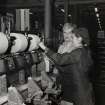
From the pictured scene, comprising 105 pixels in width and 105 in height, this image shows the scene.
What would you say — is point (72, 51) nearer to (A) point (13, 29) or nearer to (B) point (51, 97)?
(B) point (51, 97)

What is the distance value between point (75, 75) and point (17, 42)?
0.71 metres

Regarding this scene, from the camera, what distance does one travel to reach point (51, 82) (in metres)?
3.03

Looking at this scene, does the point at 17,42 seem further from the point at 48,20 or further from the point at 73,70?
the point at 48,20

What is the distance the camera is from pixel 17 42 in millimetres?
2605

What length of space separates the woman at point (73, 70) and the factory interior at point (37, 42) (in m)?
0.20

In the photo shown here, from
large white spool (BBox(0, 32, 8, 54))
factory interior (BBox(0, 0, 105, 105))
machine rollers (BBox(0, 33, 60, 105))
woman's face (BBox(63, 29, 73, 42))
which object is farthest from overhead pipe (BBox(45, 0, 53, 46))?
large white spool (BBox(0, 32, 8, 54))

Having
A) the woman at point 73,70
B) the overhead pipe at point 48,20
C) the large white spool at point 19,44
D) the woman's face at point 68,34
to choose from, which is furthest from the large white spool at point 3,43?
the overhead pipe at point 48,20

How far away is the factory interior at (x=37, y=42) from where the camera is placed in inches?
97.5

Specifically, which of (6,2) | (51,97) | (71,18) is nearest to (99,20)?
(71,18)

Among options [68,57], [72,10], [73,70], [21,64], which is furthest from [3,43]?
[72,10]

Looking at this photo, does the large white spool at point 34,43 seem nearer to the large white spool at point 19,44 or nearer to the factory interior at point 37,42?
the factory interior at point 37,42

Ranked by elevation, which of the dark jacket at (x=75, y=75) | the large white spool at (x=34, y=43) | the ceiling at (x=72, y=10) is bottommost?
the dark jacket at (x=75, y=75)

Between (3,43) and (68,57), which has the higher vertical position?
(3,43)

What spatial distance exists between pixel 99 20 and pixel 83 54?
4.93 ft
